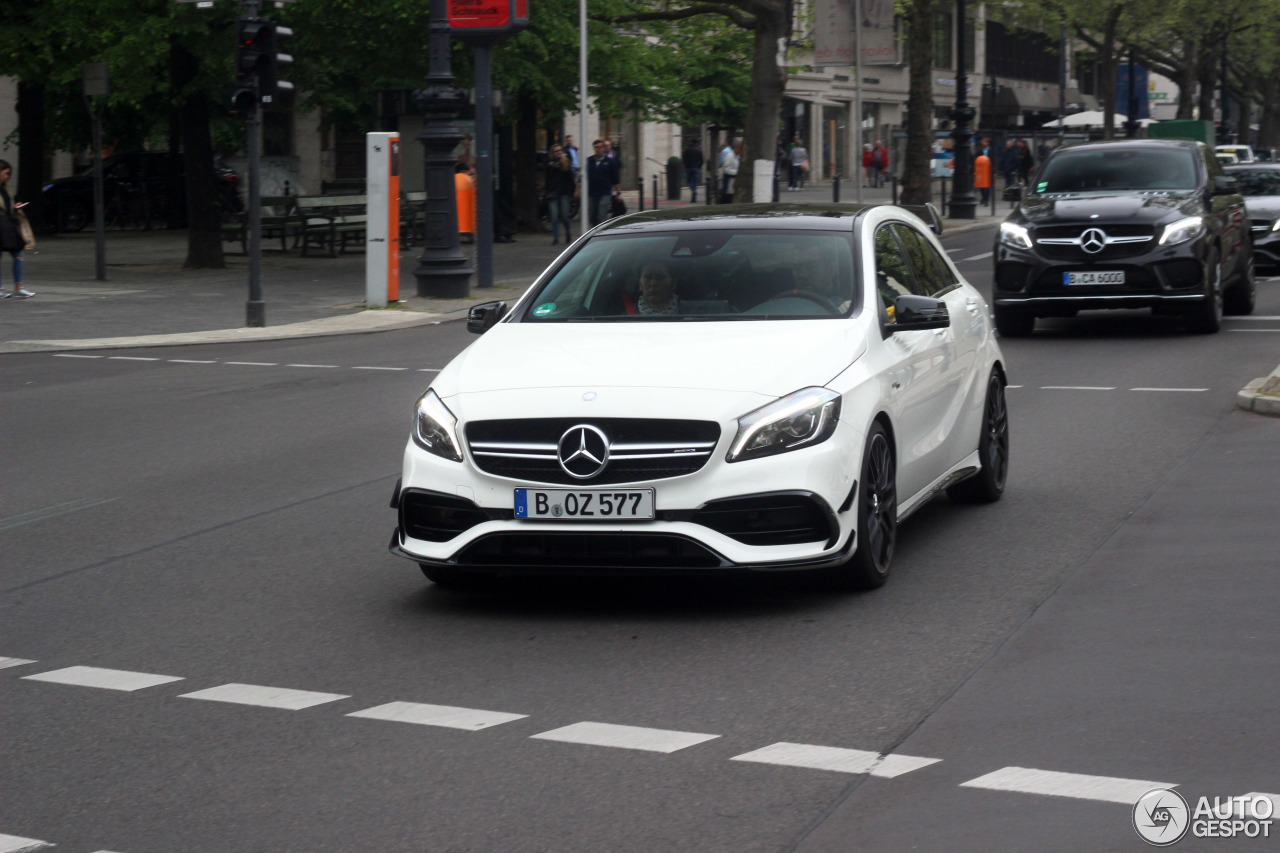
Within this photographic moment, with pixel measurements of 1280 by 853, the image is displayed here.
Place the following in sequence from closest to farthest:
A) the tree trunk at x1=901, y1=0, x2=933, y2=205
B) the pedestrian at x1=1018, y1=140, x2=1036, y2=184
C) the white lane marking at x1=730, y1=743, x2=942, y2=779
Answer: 1. the white lane marking at x1=730, y1=743, x2=942, y2=779
2. the tree trunk at x1=901, y1=0, x2=933, y2=205
3. the pedestrian at x1=1018, y1=140, x2=1036, y2=184

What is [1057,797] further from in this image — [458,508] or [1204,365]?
[1204,365]

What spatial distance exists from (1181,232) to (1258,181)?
9335 mm

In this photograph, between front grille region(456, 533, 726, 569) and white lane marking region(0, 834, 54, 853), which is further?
front grille region(456, 533, 726, 569)

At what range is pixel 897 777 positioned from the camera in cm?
486

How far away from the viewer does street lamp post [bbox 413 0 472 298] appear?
928 inches

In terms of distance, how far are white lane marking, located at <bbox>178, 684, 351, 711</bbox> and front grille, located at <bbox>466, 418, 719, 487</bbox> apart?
1172 millimetres

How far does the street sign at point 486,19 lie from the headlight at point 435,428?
17.7 meters

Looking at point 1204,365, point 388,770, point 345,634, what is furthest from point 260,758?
point 1204,365

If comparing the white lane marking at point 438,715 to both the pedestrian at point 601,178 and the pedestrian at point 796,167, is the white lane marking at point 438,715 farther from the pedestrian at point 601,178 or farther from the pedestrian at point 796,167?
the pedestrian at point 796,167

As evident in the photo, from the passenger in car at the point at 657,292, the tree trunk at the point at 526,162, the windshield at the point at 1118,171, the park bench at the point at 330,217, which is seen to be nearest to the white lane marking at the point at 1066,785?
the passenger in car at the point at 657,292

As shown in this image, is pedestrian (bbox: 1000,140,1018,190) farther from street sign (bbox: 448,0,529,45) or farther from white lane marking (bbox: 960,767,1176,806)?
white lane marking (bbox: 960,767,1176,806)

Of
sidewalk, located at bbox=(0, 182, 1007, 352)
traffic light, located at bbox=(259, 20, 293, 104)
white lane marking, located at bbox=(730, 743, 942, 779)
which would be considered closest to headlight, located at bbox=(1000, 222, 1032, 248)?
sidewalk, located at bbox=(0, 182, 1007, 352)

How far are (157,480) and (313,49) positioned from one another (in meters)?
18.2

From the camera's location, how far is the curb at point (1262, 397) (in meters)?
12.4
